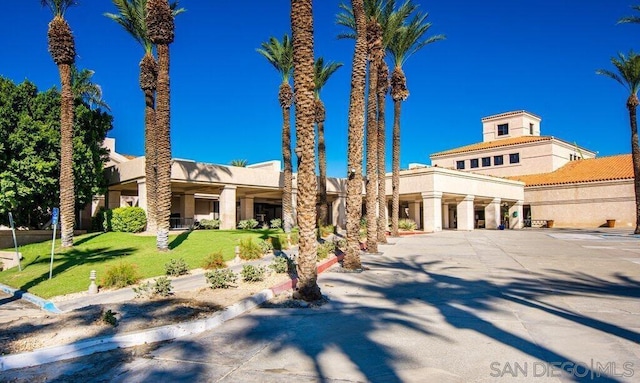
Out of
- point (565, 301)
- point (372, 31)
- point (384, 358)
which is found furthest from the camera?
point (372, 31)

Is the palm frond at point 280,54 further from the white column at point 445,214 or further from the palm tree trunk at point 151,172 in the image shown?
the white column at point 445,214

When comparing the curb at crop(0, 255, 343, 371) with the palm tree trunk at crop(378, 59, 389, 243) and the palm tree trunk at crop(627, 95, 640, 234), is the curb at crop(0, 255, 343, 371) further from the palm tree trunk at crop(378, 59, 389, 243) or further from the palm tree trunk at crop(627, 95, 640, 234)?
the palm tree trunk at crop(627, 95, 640, 234)

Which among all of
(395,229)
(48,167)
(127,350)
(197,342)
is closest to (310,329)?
(197,342)

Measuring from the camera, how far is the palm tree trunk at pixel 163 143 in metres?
20.8

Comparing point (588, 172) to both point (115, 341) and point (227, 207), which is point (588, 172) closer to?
point (227, 207)

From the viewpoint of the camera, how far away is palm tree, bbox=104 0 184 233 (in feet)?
84.3

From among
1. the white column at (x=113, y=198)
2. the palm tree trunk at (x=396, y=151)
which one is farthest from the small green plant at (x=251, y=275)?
the white column at (x=113, y=198)


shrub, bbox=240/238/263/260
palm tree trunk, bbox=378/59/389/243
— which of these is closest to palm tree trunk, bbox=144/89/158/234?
shrub, bbox=240/238/263/260

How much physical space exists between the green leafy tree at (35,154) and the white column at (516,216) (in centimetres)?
3652

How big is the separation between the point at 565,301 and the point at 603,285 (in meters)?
2.86

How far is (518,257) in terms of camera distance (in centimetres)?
1823

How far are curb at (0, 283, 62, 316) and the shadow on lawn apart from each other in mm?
504

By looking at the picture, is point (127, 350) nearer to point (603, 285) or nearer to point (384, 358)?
point (384, 358)

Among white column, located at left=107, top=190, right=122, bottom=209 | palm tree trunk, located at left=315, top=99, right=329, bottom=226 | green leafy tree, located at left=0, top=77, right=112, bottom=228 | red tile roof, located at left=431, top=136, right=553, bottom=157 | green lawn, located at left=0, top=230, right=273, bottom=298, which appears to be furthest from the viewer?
red tile roof, located at left=431, top=136, right=553, bottom=157
